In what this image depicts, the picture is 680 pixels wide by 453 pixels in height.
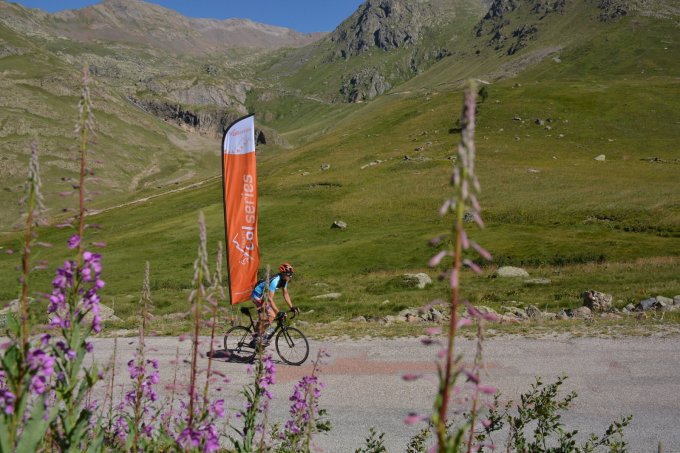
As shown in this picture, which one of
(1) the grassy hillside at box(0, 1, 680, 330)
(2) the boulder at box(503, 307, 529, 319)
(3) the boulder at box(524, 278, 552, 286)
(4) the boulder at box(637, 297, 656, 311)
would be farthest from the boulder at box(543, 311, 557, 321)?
(3) the boulder at box(524, 278, 552, 286)

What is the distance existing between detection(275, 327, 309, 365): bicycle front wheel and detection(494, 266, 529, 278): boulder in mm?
26863

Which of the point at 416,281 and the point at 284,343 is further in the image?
the point at 416,281

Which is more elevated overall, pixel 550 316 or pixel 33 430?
pixel 550 316

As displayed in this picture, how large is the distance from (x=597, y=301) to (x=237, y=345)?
1963 cm

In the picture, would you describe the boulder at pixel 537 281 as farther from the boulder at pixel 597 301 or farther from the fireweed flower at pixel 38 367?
the fireweed flower at pixel 38 367

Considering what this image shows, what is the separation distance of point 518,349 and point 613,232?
42.0 m

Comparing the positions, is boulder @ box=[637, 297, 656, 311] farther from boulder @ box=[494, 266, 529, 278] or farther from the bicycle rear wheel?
the bicycle rear wheel

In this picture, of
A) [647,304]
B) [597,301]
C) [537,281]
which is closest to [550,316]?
[597,301]

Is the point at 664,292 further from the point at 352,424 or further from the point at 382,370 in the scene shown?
the point at 352,424

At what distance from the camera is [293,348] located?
17594 mm

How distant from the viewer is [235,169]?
2234 centimetres

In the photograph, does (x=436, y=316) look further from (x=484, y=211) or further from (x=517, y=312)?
(x=484, y=211)

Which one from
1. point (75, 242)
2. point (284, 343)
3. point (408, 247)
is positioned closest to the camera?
point (75, 242)

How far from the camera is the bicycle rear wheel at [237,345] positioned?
1778 centimetres
